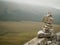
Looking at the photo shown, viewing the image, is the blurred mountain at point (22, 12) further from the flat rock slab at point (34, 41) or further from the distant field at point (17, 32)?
the flat rock slab at point (34, 41)

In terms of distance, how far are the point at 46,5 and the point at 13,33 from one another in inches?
21.4

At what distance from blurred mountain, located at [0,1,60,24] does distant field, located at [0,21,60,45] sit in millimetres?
63

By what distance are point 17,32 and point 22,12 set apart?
26cm

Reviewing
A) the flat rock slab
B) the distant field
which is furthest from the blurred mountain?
the flat rock slab

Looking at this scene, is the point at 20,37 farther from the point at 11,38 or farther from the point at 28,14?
the point at 28,14

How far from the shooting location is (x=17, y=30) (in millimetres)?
2432

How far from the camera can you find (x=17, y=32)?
2430 millimetres

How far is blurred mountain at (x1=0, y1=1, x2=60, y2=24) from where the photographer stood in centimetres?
240

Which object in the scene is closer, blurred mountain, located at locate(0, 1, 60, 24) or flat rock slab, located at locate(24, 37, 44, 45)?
flat rock slab, located at locate(24, 37, 44, 45)

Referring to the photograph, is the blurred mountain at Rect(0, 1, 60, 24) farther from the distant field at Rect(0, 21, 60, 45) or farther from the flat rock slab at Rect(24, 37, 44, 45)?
the flat rock slab at Rect(24, 37, 44, 45)

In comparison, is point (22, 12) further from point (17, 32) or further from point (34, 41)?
point (34, 41)

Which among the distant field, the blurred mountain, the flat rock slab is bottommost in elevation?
the flat rock slab

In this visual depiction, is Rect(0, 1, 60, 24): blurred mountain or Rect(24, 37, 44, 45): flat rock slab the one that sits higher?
Rect(0, 1, 60, 24): blurred mountain

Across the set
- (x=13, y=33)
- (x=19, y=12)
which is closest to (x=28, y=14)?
(x=19, y=12)
